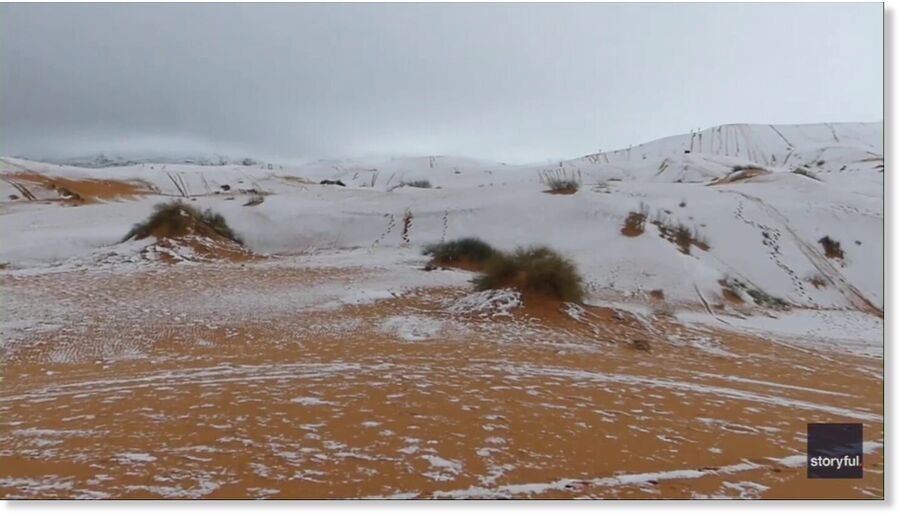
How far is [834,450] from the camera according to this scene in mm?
3570

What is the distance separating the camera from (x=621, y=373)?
5.10 meters

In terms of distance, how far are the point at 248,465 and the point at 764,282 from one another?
9.94 m

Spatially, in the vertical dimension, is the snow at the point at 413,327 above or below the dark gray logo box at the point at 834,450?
above

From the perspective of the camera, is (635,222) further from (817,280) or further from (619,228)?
(817,280)

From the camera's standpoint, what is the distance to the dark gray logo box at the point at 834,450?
3.30m

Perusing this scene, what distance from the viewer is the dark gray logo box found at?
10.8 feet

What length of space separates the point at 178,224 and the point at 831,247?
13.8 meters

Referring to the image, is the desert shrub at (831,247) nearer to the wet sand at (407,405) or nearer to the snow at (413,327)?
the wet sand at (407,405)

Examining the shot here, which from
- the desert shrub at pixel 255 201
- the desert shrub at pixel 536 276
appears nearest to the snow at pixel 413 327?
the desert shrub at pixel 536 276

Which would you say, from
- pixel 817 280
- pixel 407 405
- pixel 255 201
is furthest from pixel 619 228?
pixel 255 201

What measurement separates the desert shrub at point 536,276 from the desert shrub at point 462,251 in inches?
112

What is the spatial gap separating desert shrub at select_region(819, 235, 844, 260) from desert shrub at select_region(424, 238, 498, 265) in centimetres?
715

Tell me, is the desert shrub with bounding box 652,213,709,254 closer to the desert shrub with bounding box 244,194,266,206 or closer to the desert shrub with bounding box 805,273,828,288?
the desert shrub with bounding box 805,273,828,288

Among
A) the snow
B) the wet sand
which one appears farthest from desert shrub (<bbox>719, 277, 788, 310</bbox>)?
the snow
